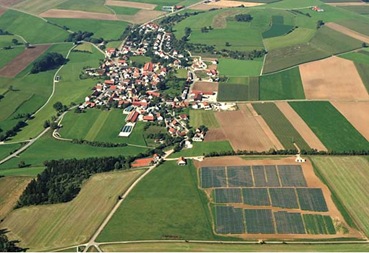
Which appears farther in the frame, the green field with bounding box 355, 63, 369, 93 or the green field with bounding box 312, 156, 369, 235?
the green field with bounding box 355, 63, 369, 93

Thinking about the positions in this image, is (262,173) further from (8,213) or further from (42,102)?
(42,102)

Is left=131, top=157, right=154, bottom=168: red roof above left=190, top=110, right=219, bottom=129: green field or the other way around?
the other way around

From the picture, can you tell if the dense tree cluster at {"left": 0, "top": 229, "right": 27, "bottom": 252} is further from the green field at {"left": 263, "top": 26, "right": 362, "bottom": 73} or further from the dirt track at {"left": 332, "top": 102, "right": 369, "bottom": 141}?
the green field at {"left": 263, "top": 26, "right": 362, "bottom": 73}

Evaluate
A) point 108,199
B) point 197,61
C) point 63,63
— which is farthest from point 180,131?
point 63,63

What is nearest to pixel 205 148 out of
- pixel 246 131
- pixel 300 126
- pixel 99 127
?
pixel 246 131

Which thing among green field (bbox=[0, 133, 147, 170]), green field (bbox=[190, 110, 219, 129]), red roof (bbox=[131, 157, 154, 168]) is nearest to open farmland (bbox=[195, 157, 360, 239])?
red roof (bbox=[131, 157, 154, 168])

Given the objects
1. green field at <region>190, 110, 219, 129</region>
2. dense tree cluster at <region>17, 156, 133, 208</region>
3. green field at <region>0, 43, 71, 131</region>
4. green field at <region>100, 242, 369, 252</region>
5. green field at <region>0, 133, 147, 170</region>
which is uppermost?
green field at <region>0, 43, 71, 131</region>
